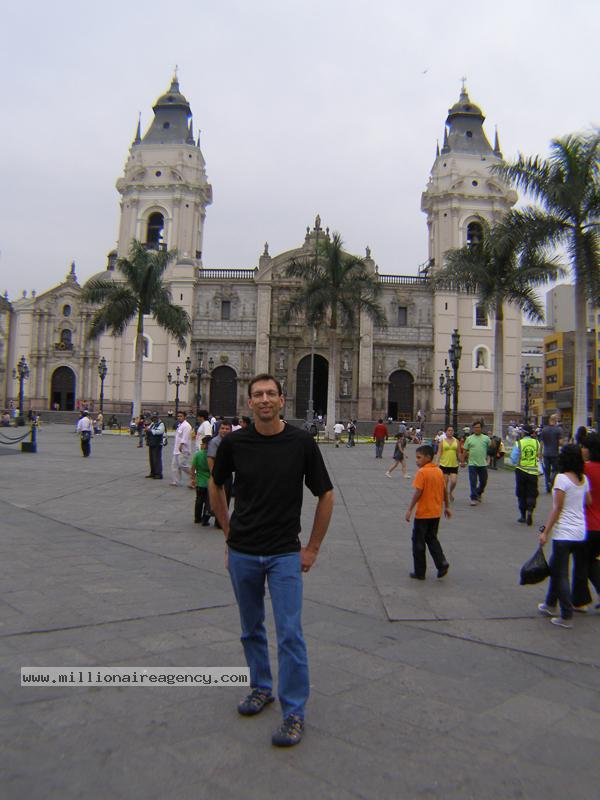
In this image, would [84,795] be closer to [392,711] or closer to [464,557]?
[392,711]

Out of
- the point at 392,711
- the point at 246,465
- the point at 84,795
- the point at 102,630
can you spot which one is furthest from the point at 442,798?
the point at 102,630

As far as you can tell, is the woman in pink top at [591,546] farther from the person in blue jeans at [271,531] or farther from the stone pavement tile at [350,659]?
the person in blue jeans at [271,531]

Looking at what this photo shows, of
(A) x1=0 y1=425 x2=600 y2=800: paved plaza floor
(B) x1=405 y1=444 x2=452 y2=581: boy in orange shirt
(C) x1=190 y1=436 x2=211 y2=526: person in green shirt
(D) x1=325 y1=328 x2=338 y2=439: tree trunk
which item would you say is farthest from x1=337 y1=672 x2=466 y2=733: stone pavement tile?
(D) x1=325 y1=328 x2=338 y2=439: tree trunk

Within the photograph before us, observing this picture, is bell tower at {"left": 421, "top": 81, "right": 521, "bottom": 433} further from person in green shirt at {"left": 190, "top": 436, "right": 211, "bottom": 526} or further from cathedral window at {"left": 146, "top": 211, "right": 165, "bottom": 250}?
person in green shirt at {"left": 190, "top": 436, "right": 211, "bottom": 526}

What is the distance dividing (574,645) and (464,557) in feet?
9.63

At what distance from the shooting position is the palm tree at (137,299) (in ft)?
108

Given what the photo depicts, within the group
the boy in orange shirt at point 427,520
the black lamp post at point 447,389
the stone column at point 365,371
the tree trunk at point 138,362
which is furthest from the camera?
the stone column at point 365,371

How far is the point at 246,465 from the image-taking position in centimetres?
327

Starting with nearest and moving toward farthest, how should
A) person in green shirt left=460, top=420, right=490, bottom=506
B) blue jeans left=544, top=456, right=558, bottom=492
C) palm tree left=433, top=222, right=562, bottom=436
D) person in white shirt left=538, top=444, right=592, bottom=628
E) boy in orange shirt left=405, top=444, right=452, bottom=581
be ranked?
person in white shirt left=538, top=444, right=592, bottom=628 → boy in orange shirt left=405, top=444, right=452, bottom=581 → person in green shirt left=460, top=420, right=490, bottom=506 → blue jeans left=544, top=456, right=558, bottom=492 → palm tree left=433, top=222, right=562, bottom=436

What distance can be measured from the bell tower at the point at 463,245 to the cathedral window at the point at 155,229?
21294 millimetres

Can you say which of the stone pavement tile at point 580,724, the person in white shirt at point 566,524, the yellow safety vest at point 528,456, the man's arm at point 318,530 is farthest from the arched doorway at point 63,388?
the stone pavement tile at point 580,724

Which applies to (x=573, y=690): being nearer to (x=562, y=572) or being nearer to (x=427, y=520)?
(x=562, y=572)

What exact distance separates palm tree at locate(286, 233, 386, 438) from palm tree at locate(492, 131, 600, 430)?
15566 millimetres

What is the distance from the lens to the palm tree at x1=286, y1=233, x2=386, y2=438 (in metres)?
34.3
